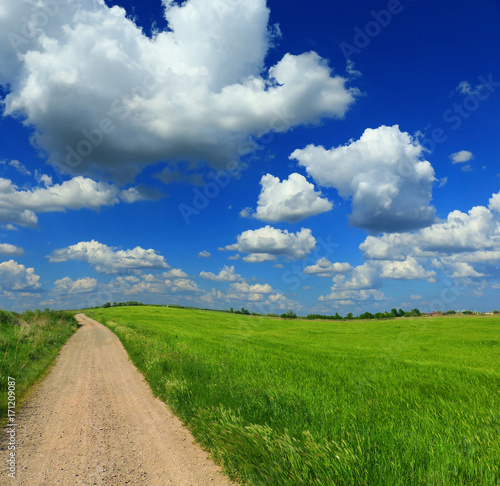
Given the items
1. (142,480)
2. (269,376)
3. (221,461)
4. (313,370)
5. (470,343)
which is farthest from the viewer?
(470,343)

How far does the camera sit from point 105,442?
671cm

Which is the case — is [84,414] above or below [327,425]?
below

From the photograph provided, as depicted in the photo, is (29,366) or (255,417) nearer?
(255,417)

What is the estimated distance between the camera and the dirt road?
535 centimetres

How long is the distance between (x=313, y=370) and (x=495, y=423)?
7194mm

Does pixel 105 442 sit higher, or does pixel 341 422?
pixel 341 422

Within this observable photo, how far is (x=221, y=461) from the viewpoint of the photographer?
5.74m

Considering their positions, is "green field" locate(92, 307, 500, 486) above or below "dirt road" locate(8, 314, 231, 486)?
above

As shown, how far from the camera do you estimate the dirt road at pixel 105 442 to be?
5.35 metres

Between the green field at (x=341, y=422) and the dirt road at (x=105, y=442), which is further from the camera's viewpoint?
the dirt road at (x=105, y=442)

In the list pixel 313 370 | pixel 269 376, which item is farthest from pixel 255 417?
pixel 313 370

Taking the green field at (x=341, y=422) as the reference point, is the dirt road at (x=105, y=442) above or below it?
below

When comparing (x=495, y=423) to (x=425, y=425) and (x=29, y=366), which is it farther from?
(x=29, y=366)

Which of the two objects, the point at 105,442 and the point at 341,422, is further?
the point at 105,442
